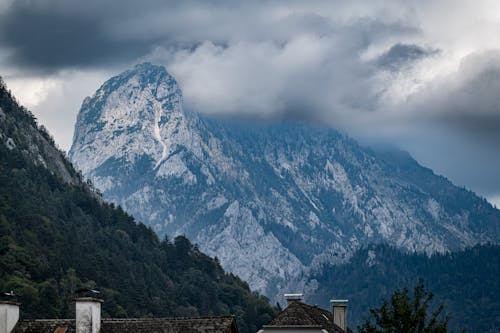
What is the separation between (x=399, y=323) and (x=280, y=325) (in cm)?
1738

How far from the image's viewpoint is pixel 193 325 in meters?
78.2

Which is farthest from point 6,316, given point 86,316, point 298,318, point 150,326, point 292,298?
point 292,298

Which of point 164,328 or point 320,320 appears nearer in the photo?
point 164,328

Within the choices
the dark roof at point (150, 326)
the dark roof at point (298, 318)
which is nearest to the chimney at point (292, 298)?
the dark roof at point (298, 318)

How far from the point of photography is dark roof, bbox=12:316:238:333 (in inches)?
3063

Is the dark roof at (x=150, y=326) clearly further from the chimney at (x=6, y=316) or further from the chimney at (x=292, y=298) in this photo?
the chimney at (x=292, y=298)

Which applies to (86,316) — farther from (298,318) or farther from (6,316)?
(298,318)

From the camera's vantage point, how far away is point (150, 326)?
7938 cm

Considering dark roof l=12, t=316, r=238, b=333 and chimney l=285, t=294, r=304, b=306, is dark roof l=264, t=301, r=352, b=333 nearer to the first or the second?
chimney l=285, t=294, r=304, b=306

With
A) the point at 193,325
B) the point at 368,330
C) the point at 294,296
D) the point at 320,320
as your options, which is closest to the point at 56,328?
the point at 193,325

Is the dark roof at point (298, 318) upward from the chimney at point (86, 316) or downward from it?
upward

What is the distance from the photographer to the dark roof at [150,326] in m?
77.8

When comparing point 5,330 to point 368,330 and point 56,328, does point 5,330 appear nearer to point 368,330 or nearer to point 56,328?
point 56,328

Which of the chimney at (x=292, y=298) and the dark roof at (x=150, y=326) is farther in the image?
the chimney at (x=292, y=298)
